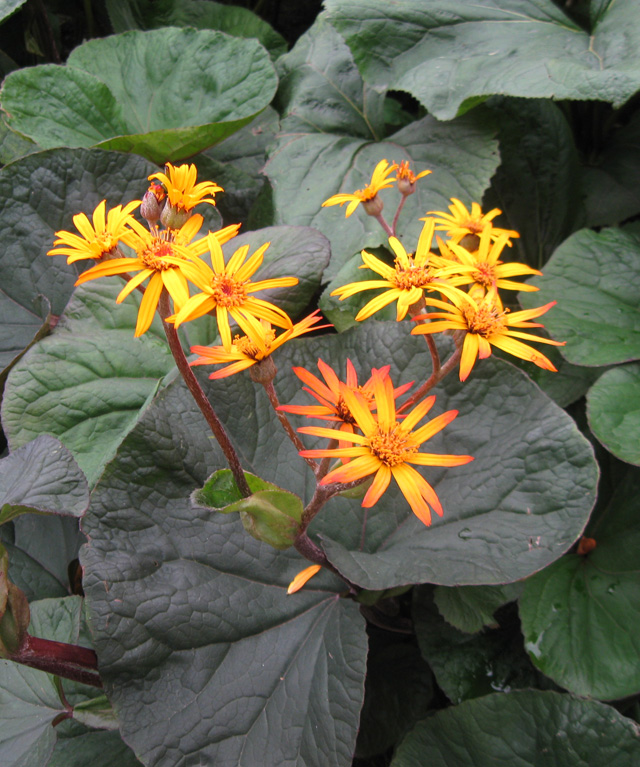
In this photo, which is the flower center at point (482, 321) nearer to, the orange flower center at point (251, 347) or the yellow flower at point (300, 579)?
the orange flower center at point (251, 347)

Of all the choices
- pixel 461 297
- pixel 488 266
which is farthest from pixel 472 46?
pixel 461 297

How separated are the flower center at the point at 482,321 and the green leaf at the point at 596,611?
2.25ft

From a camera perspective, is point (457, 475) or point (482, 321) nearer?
point (482, 321)

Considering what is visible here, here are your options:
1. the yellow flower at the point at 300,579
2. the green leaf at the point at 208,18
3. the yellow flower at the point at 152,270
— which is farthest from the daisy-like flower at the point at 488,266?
the green leaf at the point at 208,18

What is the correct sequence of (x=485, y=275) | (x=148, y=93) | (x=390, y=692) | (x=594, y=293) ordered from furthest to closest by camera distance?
1. (x=148, y=93)
2. (x=594, y=293)
3. (x=390, y=692)
4. (x=485, y=275)

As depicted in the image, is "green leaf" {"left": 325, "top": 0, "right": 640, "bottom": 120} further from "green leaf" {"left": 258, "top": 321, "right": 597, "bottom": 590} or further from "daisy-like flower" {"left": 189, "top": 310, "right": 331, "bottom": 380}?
"daisy-like flower" {"left": 189, "top": 310, "right": 331, "bottom": 380}

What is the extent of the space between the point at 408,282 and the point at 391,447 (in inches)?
11.4

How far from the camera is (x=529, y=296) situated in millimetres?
1588

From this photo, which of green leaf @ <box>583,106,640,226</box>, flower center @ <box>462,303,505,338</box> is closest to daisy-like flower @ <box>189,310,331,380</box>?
flower center @ <box>462,303,505,338</box>

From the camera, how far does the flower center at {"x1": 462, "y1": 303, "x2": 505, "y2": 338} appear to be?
0.94m

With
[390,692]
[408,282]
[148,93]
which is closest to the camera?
[408,282]

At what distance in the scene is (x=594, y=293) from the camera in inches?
62.3

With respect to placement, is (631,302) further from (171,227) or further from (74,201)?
(74,201)

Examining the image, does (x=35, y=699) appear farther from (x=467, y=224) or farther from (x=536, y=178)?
(x=536, y=178)
